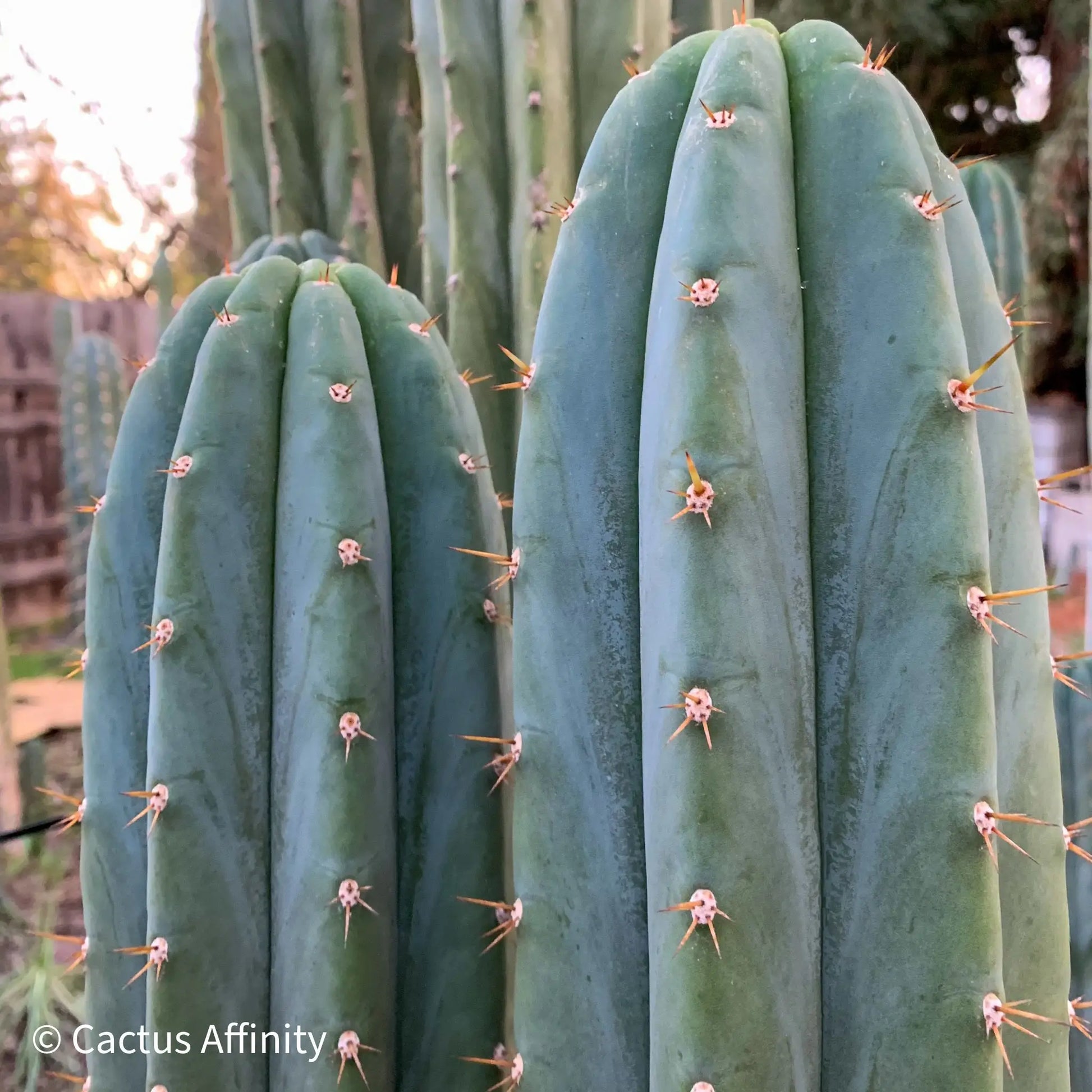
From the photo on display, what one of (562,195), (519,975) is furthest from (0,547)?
(519,975)

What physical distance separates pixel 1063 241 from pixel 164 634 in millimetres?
7761

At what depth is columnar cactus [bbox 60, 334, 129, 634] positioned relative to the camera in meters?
4.70

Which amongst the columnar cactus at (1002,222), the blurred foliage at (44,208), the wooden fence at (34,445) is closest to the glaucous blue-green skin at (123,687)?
the columnar cactus at (1002,222)

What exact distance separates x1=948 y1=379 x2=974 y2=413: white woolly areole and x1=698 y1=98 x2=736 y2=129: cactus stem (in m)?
0.30

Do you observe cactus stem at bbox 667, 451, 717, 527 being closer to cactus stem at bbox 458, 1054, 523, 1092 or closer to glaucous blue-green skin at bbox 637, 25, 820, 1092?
glaucous blue-green skin at bbox 637, 25, 820, 1092

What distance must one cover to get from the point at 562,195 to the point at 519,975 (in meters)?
1.26

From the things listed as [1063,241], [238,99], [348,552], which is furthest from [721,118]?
[1063,241]

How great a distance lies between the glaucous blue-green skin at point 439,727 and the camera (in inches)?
46.8

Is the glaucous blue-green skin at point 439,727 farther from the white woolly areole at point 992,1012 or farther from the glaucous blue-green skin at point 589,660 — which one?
the white woolly areole at point 992,1012

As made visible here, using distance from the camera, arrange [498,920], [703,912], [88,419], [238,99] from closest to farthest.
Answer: [703,912], [498,920], [238,99], [88,419]

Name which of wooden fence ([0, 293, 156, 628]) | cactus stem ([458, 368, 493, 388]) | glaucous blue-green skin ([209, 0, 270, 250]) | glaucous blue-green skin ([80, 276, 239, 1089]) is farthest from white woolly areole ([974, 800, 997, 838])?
wooden fence ([0, 293, 156, 628])

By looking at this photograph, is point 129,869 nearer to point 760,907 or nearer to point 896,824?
point 760,907

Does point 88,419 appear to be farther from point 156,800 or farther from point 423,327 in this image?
point 156,800

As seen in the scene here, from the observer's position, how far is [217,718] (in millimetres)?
1118
